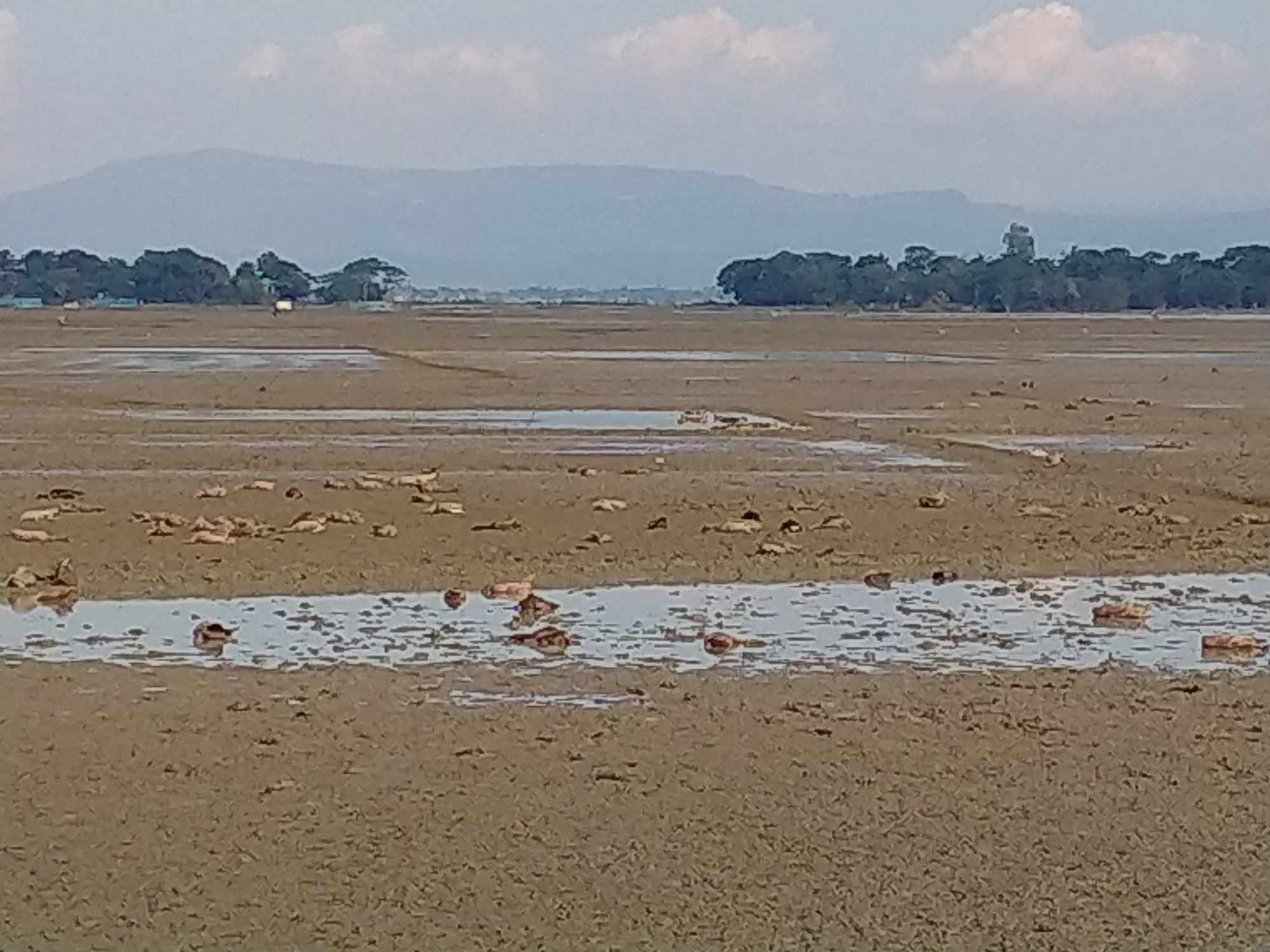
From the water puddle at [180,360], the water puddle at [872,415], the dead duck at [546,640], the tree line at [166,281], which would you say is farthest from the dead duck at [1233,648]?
the tree line at [166,281]

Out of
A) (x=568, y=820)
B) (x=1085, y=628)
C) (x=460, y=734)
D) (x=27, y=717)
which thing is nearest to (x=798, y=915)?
(x=568, y=820)

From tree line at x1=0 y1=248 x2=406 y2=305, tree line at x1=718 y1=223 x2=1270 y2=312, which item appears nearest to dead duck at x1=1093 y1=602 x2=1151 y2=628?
tree line at x1=718 y1=223 x2=1270 y2=312

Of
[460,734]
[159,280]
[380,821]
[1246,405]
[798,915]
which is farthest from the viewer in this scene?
[159,280]

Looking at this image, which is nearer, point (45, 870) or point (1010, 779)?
point (45, 870)

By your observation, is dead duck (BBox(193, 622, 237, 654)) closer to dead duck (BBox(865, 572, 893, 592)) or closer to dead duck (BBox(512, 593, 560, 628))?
dead duck (BBox(512, 593, 560, 628))

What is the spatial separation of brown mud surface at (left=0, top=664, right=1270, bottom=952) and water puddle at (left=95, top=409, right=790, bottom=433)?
17316 mm

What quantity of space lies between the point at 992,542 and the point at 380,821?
934cm

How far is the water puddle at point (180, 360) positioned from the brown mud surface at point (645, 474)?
1.65m

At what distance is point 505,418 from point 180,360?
22.1 meters

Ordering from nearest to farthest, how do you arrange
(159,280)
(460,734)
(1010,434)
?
(460,734) < (1010,434) < (159,280)

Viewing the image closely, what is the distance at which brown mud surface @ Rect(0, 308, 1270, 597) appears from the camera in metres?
15.6

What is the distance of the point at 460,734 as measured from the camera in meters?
9.77

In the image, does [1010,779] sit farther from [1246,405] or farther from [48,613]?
[1246,405]

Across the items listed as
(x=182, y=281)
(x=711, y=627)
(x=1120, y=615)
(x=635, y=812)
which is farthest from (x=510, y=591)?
(x=182, y=281)
